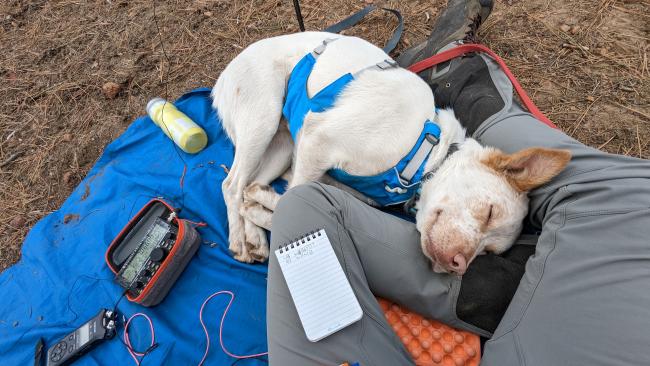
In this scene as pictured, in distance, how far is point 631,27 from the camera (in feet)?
11.9

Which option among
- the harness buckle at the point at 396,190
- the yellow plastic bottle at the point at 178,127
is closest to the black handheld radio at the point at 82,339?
the yellow plastic bottle at the point at 178,127

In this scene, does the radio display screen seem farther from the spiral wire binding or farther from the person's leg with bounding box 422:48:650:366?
the person's leg with bounding box 422:48:650:366

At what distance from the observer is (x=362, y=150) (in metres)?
2.33

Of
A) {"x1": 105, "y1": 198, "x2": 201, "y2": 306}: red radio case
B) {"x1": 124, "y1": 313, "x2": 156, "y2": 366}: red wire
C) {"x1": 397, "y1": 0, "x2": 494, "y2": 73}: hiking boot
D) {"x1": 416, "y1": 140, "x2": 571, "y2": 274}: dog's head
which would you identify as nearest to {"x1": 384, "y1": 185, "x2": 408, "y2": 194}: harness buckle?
{"x1": 416, "y1": 140, "x2": 571, "y2": 274}: dog's head

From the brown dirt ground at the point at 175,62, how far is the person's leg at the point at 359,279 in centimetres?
230

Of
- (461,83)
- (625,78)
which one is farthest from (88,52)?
(625,78)

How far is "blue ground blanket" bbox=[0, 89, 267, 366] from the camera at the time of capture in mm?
2396

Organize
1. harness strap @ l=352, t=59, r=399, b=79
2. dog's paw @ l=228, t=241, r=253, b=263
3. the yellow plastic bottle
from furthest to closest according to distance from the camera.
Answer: the yellow plastic bottle < dog's paw @ l=228, t=241, r=253, b=263 < harness strap @ l=352, t=59, r=399, b=79

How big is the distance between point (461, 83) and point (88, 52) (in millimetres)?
3984

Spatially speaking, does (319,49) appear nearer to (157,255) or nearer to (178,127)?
(178,127)

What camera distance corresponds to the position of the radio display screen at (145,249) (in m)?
2.43

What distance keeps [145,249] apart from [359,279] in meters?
1.53

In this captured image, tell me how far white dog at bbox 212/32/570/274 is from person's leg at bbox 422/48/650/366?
17cm

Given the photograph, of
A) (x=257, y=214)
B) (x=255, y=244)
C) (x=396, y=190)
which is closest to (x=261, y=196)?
(x=257, y=214)
